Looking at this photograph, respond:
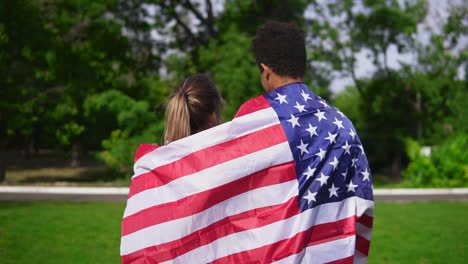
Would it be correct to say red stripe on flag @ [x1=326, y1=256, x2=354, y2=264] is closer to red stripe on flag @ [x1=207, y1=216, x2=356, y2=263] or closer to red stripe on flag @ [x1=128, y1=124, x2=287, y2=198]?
red stripe on flag @ [x1=207, y1=216, x2=356, y2=263]

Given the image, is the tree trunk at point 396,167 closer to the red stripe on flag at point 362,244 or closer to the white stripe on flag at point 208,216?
the red stripe on flag at point 362,244

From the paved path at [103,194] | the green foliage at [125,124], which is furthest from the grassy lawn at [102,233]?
the green foliage at [125,124]

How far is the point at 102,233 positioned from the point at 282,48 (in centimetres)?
771

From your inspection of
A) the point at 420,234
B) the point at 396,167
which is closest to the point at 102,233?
the point at 420,234

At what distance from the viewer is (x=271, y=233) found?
326 centimetres

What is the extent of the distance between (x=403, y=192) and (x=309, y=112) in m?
17.5

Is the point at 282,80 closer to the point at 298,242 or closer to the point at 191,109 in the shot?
the point at 191,109

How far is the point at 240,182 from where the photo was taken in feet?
11.0

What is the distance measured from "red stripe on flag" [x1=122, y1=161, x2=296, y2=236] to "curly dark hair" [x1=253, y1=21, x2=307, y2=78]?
0.48 meters

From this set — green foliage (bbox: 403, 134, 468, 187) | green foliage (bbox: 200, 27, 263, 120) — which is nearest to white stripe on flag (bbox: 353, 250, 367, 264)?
green foliage (bbox: 403, 134, 468, 187)

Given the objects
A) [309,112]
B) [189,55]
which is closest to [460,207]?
[309,112]

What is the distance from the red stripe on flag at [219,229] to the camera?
3262 millimetres

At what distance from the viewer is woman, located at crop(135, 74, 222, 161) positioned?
143 inches

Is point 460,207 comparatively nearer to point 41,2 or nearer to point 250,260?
point 250,260
